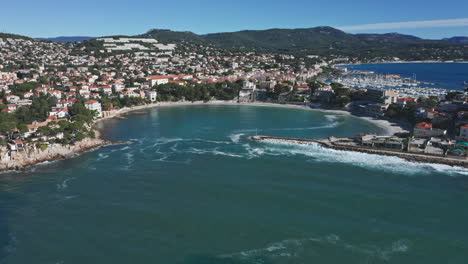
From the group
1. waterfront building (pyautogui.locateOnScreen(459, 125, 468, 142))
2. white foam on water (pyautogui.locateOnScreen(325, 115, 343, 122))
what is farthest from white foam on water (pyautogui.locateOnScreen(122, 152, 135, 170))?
waterfront building (pyautogui.locateOnScreen(459, 125, 468, 142))

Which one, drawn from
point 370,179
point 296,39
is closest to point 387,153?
point 370,179

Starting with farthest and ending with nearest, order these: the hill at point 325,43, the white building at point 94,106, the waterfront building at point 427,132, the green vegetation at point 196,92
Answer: the hill at point 325,43, the green vegetation at point 196,92, the white building at point 94,106, the waterfront building at point 427,132

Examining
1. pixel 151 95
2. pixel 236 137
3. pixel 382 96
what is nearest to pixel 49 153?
pixel 236 137

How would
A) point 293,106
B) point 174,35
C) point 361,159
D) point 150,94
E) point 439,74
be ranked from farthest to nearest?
point 174,35 < point 439,74 < point 150,94 < point 293,106 < point 361,159

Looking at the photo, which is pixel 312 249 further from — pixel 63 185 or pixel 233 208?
pixel 63 185

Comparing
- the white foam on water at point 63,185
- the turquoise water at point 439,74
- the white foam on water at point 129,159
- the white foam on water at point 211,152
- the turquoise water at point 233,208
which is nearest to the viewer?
the turquoise water at point 233,208

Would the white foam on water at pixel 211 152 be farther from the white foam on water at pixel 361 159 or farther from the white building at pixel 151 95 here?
the white building at pixel 151 95

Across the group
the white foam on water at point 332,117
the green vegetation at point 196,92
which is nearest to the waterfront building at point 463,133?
the white foam on water at point 332,117
